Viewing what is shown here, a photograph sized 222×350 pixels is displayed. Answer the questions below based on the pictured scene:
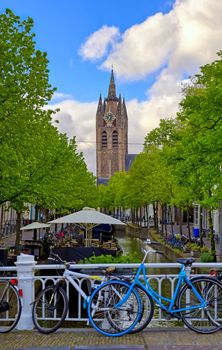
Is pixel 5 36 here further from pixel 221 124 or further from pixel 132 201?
pixel 132 201

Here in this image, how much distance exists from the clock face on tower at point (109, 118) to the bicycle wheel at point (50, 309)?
7055 inches

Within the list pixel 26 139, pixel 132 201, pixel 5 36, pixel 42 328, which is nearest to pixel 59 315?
pixel 42 328

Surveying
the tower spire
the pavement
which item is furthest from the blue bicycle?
the tower spire

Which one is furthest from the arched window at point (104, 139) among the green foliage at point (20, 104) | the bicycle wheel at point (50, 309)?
the bicycle wheel at point (50, 309)

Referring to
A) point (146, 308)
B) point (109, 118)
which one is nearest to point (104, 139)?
point (109, 118)

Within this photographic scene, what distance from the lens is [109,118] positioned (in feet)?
611

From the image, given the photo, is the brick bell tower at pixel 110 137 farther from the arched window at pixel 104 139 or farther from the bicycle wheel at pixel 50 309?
the bicycle wheel at pixel 50 309

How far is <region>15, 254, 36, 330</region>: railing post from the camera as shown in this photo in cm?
811

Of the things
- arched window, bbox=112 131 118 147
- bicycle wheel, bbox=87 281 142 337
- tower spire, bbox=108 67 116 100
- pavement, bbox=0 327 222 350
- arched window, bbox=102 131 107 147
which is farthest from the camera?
tower spire, bbox=108 67 116 100

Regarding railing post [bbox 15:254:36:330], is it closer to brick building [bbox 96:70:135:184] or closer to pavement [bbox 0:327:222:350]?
pavement [bbox 0:327:222:350]

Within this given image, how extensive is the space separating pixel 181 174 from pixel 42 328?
14.0 m

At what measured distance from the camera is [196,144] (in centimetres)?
1938

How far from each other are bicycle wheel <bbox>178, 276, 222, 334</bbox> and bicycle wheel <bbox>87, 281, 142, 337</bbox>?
2.50ft

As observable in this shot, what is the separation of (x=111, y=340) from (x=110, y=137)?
17945cm
